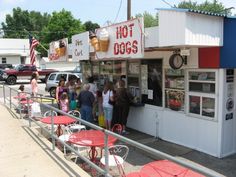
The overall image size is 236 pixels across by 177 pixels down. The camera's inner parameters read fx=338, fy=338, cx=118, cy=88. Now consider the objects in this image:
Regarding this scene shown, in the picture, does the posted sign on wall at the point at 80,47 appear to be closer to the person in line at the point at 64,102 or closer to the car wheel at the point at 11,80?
the person in line at the point at 64,102

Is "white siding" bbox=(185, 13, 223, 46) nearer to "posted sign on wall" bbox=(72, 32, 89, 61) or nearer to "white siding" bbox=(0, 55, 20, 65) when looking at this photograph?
"posted sign on wall" bbox=(72, 32, 89, 61)

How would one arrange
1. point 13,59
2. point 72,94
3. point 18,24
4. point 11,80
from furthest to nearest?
point 18,24, point 13,59, point 11,80, point 72,94

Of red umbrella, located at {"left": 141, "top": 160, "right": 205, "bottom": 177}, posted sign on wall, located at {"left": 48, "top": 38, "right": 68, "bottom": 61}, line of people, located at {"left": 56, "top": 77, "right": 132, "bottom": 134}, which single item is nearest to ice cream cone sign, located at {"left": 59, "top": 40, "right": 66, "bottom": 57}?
posted sign on wall, located at {"left": 48, "top": 38, "right": 68, "bottom": 61}

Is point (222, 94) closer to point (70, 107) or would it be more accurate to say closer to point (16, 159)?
point (16, 159)

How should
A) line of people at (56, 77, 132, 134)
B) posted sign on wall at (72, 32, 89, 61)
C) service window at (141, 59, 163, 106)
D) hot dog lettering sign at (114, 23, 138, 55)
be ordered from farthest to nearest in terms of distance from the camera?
posted sign on wall at (72, 32, 89, 61)
line of people at (56, 77, 132, 134)
service window at (141, 59, 163, 106)
hot dog lettering sign at (114, 23, 138, 55)

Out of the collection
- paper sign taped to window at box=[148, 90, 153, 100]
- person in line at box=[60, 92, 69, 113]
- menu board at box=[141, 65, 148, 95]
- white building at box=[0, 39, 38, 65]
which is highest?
white building at box=[0, 39, 38, 65]

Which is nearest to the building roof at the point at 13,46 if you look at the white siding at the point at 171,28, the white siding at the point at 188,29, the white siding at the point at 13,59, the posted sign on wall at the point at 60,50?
the white siding at the point at 13,59

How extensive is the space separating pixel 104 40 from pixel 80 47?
7.94 feet

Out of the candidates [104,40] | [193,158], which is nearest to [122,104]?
[104,40]

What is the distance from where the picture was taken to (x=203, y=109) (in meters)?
8.46

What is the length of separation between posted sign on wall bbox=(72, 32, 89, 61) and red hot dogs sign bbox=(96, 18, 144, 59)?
1035 millimetres

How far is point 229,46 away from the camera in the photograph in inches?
304

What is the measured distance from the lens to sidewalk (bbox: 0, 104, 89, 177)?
5996mm

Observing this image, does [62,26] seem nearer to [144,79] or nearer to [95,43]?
[144,79]
